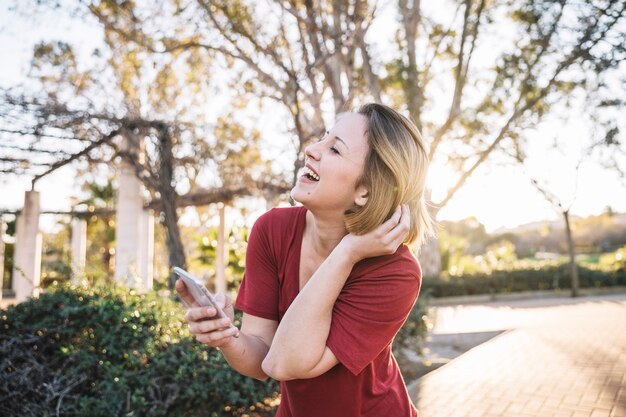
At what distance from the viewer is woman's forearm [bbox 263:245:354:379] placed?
1.30 meters

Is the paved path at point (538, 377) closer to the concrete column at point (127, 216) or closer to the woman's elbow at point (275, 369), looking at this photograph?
the woman's elbow at point (275, 369)

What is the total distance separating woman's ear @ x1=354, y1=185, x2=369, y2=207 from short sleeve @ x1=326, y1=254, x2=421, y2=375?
26 cm

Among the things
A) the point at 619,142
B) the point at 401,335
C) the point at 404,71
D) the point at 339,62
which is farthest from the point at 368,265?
the point at 619,142

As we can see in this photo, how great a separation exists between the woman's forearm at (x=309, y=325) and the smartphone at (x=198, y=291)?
195mm

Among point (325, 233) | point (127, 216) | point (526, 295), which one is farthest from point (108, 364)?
point (526, 295)

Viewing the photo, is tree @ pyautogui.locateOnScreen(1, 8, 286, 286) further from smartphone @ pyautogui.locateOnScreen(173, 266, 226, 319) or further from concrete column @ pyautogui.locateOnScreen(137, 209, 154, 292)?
smartphone @ pyautogui.locateOnScreen(173, 266, 226, 319)

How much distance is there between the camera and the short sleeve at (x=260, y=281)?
1622 mm

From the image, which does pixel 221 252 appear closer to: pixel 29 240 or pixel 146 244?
pixel 146 244

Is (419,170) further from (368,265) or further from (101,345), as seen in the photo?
(101,345)

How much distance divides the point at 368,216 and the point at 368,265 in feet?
0.50

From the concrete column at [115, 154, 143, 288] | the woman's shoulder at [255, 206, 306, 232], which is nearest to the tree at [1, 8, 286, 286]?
the concrete column at [115, 154, 143, 288]

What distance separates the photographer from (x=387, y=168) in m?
1.53

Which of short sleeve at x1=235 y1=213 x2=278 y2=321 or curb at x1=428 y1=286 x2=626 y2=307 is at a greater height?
short sleeve at x1=235 y1=213 x2=278 y2=321

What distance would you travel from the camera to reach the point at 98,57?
31.8 ft
